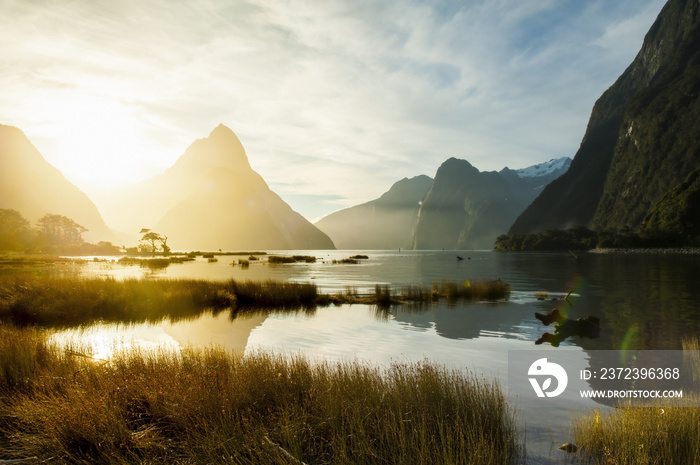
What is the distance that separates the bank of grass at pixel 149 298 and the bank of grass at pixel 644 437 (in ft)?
82.8

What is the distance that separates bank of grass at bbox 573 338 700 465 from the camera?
683 cm

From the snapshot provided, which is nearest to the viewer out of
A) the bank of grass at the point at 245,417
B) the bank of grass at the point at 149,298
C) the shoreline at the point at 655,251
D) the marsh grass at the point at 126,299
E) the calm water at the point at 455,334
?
the bank of grass at the point at 245,417

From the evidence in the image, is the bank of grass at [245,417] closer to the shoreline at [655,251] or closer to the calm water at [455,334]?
the calm water at [455,334]

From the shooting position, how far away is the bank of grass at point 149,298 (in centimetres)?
2517

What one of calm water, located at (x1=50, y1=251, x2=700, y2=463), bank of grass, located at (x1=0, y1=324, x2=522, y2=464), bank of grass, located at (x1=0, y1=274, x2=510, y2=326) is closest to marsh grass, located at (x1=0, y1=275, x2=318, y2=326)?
bank of grass, located at (x1=0, y1=274, x2=510, y2=326)

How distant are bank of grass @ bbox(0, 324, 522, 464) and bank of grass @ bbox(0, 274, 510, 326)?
55.0 feet

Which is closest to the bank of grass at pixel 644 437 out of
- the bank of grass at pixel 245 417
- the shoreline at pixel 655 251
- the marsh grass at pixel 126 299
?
the bank of grass at pixel 245 417

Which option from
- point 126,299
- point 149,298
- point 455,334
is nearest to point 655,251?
point 455,334

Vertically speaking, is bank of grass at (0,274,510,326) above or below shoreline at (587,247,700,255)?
below

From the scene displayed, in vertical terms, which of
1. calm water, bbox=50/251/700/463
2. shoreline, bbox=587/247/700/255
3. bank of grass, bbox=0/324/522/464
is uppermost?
shoreline, bbox=587/247/700/255

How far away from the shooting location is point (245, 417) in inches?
316

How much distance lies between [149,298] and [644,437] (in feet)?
Result: 98.7

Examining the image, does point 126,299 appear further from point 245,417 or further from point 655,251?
point 655,251

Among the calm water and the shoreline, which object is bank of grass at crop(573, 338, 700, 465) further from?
the shoreline
